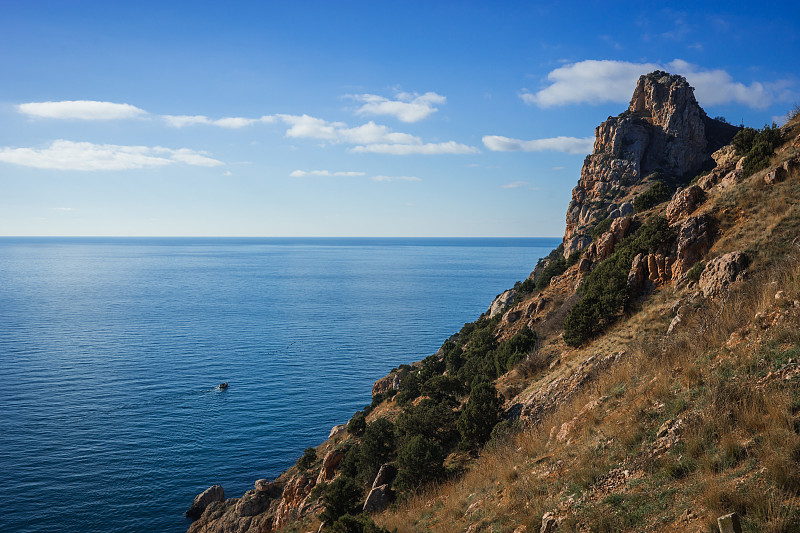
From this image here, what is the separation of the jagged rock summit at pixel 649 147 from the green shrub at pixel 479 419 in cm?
4727

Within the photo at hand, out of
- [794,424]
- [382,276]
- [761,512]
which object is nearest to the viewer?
[761,512]

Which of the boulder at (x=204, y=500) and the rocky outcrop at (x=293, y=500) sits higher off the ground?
the rocky outcrop at (x=293, y=500)

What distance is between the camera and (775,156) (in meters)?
23.3

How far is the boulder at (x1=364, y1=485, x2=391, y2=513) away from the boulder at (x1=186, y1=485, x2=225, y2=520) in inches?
750

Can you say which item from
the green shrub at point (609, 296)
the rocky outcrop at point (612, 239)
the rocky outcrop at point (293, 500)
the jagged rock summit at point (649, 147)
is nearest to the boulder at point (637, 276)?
the green shrub at point (609, 296)

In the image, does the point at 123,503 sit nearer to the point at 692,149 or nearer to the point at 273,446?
the point at 273,446

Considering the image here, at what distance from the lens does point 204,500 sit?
31062mm

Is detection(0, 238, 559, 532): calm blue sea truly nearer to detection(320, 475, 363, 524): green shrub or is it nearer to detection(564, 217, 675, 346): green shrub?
detection(320, 475, 363, 524): green shrub

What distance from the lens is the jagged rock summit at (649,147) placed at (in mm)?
64625

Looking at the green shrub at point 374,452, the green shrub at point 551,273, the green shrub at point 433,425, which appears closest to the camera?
the green shrub at point 433,425

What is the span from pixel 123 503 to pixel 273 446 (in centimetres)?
1206

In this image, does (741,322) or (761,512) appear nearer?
(761,512)

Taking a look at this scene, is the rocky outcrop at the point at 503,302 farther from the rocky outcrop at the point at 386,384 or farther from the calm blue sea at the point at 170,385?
the calm blue sea at the point at 170,385

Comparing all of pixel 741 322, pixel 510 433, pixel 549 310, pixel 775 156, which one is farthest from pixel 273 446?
pixel 775 156
